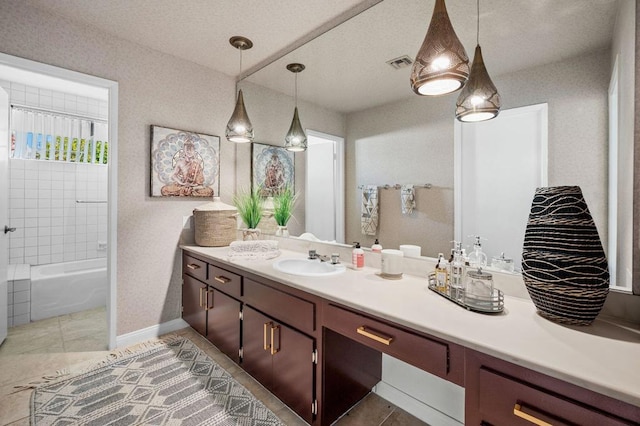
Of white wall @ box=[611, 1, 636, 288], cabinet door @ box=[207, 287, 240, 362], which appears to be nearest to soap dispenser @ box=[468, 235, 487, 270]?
white wall @ box=[611, 1, 636, 288]

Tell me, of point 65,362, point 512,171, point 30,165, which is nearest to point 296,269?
point 512,171

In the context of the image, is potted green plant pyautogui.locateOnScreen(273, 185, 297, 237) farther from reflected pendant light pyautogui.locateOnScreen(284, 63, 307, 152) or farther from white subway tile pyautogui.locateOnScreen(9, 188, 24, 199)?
white subway tile pyautogui.locateOnScreen(9, 188, 24, 199)

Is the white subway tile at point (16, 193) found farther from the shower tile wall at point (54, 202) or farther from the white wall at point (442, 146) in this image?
the white wall at point (442, 146)

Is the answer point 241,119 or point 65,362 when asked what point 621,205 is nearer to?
point 241,119

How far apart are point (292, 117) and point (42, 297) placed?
121 inches

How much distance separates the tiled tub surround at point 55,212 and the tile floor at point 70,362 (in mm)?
948

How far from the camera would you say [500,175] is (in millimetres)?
1285

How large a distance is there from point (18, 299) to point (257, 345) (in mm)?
2671

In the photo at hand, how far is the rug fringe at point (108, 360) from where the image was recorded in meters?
1.83

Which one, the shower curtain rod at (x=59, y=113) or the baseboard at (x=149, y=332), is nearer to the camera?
the baseboard at (x=149, y=332)

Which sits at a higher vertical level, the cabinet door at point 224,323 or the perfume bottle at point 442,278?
the perfume bottle at point 442,278

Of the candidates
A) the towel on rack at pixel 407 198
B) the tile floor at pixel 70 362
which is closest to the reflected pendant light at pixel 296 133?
the towel on rack at pixel 407 198

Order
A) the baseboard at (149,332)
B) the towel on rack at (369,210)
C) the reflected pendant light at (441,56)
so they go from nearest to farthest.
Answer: the reflected pendant light at (441,56), the towel on rack at (369,210), the baseboard at (149,332)

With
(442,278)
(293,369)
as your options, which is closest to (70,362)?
(293,369)
